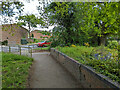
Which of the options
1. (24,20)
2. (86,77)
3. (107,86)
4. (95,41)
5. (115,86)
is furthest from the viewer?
(95,41)

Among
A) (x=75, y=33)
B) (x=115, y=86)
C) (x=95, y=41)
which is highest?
(x=75, y=33)

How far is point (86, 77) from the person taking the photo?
304 centimetres

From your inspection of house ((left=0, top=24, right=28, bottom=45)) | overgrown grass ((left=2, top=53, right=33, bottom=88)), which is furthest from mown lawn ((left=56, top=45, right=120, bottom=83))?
overgrown grass ((left=2, top=53, right=33, bottom=88))

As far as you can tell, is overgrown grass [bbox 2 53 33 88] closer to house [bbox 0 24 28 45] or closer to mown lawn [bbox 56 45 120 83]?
A: house [bbox 0 24 28 45]

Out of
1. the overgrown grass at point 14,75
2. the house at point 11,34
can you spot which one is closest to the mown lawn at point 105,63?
the house at point 11,34

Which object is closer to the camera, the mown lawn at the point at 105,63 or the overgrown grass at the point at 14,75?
the mown lawn at the point at 105,63

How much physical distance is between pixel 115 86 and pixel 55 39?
10236mm

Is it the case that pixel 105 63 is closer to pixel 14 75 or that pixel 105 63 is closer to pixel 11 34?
pixel 11 34

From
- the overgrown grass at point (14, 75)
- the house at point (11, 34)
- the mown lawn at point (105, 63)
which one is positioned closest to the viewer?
the house at point (11, 34)

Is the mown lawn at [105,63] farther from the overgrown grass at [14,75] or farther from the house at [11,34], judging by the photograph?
the overgrown grass at [14,75]

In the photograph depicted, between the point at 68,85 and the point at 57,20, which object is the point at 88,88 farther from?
the point at 57,20

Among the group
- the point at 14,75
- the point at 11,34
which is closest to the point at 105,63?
the point at 11,34

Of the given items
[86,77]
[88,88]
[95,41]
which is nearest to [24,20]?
[86,77]

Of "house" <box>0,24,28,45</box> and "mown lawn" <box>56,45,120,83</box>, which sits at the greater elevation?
"house" <box>0,24,28,45</box>
